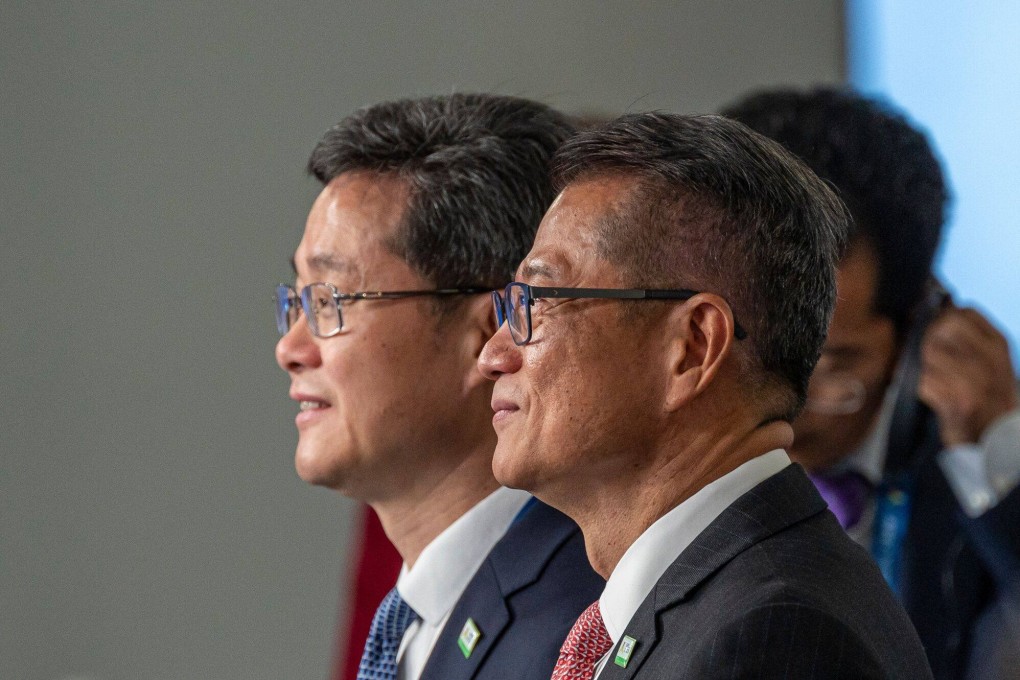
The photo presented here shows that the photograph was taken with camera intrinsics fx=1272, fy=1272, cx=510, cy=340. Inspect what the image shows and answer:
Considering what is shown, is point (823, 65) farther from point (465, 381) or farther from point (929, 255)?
point (465, 381)

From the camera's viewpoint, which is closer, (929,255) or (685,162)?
(685,162)

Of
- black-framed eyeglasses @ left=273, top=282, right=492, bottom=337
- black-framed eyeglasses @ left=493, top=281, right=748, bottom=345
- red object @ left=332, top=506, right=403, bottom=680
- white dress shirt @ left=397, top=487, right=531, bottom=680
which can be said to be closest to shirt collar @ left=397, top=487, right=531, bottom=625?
white dress shirt @ left=397, top=487, right=531, bottom=680

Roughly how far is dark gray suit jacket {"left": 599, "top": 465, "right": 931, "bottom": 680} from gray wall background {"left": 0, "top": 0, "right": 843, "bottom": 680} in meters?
2.84

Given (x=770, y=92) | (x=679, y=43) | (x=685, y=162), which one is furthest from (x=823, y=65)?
(x=685, y=162)

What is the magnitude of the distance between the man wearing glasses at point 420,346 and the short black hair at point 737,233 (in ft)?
1.61

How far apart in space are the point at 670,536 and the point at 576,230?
1.23ft

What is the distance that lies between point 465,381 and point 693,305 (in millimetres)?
585

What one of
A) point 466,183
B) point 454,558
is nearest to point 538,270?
point 466,183

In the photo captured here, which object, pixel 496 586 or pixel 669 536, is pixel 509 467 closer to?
pixel 669 536

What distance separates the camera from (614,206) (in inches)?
58.1

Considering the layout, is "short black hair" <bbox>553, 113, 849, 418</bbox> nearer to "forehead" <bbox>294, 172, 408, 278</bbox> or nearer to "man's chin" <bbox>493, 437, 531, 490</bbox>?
"man's chin" <bbox>493, 437, 531, 490</bbox>

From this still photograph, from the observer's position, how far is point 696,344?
144cm

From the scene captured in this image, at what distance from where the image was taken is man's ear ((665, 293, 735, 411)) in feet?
4.63

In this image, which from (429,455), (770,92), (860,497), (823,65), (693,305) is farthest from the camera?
(823,65)
